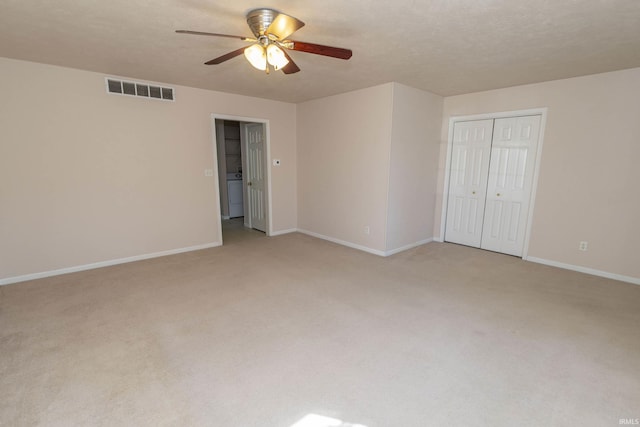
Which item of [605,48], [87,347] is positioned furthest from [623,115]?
[87,347]

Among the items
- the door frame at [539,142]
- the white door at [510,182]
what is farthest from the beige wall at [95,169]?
the white door at [510,182]

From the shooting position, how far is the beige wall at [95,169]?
3.37 meters

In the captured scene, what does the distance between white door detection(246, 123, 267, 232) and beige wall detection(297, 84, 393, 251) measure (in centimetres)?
72

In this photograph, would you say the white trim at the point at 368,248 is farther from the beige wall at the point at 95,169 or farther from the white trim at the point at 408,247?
the beige wall at the point at 95,169

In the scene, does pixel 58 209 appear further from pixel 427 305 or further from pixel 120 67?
pixel 427 305

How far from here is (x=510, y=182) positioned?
14.6 feet

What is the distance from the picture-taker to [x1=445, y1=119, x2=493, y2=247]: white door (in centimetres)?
470

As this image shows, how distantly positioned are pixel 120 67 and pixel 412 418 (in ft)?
14.6

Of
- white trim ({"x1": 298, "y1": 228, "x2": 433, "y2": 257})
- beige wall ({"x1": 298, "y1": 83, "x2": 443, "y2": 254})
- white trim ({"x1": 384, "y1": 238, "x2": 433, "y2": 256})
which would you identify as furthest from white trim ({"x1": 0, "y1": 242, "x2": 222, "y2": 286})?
white trim ({"x1": 384, "y1": 238, "x2": 433, "y2": 256})

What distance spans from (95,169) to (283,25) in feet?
10.9

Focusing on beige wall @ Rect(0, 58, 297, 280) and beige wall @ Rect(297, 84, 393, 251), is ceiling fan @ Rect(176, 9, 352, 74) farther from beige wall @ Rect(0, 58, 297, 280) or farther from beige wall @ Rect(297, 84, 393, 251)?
beige wall @ Rect(0, 58, 297, 280)

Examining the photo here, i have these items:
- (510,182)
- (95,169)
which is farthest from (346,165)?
(95,169)

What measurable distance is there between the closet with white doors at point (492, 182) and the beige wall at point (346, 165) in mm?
1579

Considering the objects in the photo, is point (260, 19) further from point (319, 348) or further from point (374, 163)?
point (374, 163)
